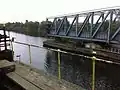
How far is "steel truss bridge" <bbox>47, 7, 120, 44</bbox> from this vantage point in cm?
2050

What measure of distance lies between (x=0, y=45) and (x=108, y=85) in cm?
940

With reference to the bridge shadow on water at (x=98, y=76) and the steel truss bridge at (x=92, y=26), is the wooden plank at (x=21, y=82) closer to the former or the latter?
the bridge shadow on water at (x=98, y=76)

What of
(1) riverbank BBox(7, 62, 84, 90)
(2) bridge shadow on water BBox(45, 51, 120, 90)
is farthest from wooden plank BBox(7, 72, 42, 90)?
(2) bridge shadow on water BBox(45, 51, 120, 90)

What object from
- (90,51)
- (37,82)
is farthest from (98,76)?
(37,82)

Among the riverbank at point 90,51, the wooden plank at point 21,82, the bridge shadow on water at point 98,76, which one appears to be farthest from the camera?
the riverbank at point 90,51

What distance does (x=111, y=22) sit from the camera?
819 inches

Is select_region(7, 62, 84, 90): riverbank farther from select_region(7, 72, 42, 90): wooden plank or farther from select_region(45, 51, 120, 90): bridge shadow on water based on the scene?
select_region(45, 51, 120, 90): bridge shadow on water

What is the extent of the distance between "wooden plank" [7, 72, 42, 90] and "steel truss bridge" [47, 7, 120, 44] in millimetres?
17605

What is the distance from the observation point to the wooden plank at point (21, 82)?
274 centimetres

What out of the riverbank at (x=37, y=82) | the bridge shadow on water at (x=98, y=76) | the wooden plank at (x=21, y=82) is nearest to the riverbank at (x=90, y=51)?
the bridge shadow on water at (x=98, y=76)

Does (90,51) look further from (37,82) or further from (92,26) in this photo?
(37,82)

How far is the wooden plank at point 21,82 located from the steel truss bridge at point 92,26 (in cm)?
1761

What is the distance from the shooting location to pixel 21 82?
296 cm

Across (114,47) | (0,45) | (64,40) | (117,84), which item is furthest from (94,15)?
(0,45)
